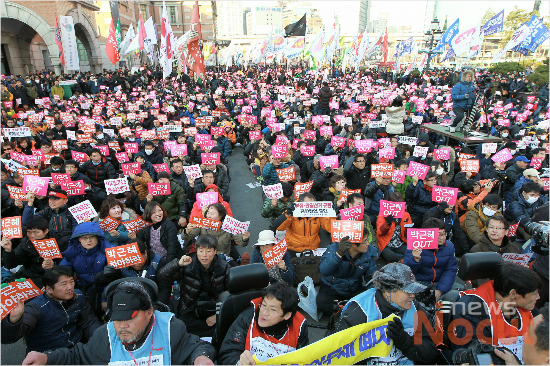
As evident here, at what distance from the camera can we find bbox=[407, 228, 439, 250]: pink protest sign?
367cm

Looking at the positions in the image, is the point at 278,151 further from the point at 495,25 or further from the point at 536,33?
the point at 495,25

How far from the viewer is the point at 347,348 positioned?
220 centimetres

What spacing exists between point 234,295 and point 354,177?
448 centimetres

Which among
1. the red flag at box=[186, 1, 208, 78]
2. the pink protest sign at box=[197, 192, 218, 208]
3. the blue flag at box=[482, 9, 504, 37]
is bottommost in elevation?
the pink protest sign at box=[197, 192, 218, 208]

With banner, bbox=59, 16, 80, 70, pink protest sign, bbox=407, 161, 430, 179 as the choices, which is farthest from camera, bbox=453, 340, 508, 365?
banner, bbox=59, 16, 80, 70

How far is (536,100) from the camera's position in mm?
17656

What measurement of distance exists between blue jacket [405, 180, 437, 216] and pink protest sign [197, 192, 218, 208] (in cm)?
343

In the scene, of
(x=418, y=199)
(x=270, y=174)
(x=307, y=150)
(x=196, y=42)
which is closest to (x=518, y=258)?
(x=418, y=199)

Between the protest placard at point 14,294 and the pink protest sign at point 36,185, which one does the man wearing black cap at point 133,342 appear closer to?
the protest placard at point 14,294

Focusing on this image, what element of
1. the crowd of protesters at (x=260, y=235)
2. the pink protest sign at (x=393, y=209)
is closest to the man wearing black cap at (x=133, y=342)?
the crowd of protesters at (x=260, y=235)

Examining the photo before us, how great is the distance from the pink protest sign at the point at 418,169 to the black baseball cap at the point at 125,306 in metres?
5.11

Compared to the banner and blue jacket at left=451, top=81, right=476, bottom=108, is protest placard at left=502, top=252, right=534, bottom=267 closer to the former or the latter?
blue jacket at left=451, top=81, right=476, bottom=108

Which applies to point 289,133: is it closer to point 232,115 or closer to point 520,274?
point 232,115

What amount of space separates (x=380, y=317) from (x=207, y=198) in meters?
3.40
